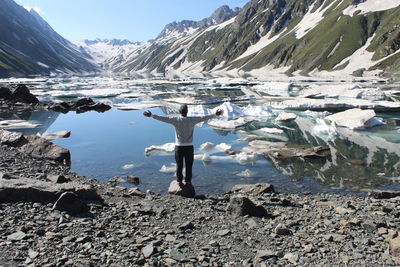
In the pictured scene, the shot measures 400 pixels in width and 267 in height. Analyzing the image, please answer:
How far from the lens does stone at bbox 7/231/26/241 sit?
22.7 ft

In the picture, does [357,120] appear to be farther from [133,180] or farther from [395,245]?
[395,245]

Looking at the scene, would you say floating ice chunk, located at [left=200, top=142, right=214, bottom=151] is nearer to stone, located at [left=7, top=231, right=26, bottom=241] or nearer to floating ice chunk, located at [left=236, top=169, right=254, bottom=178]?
floating ice chunk, located at [left=236, top=169, right=254, bottom=178]

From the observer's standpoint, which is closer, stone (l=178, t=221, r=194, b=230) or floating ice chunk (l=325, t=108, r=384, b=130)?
stone (l=178, t=221, r=194, b=230)

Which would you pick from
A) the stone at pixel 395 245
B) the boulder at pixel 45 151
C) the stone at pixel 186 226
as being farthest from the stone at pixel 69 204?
the boulder at pixel 45 151

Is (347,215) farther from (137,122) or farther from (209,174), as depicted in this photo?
(137,122)

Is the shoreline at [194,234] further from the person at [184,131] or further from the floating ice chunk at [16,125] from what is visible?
the floating ice chunk at [16,125]

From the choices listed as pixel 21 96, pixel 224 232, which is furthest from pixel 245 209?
pixel 21 96

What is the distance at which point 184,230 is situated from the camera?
27.8ft

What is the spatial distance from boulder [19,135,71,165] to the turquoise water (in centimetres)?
77

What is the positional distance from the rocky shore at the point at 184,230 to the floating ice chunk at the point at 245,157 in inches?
282

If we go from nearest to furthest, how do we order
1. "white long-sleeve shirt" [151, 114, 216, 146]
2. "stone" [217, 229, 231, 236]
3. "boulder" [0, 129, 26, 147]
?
"stone" [217, 229, 231, 236], "white long-sleeve shirt" [151, 114, 216, 146], "boulder" [0, 129, 26, 147]

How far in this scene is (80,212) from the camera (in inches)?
350

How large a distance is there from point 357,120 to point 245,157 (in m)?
13.2

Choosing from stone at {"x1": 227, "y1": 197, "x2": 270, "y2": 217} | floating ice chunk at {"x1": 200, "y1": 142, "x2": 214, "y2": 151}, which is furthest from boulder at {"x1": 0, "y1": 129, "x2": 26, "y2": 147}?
stone at {"x1": 227, "y1": 197, "x2": 270, "y2": 217}
